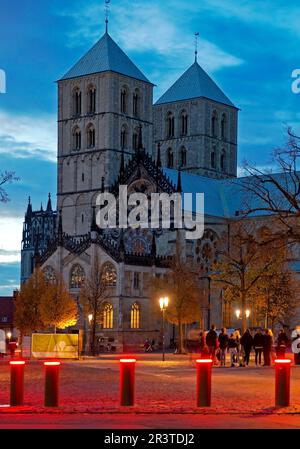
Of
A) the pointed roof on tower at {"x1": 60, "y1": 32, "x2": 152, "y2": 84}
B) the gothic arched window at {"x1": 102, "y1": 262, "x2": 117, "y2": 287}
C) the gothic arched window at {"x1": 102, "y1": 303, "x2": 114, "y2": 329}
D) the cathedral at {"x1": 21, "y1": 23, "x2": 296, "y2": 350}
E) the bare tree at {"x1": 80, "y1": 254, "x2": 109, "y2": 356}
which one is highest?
the pointed roof on tower at {"x1": 60, "y1": 32, "x2": 152, "y2": 84}

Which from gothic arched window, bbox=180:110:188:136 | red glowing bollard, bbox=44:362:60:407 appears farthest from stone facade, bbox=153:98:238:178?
red glowing bollard, bbox=44:362:60:407

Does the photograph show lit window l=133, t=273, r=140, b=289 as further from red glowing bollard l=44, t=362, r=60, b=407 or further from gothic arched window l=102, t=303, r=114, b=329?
red glowing bollard l=44, t=362, r=60, b=407

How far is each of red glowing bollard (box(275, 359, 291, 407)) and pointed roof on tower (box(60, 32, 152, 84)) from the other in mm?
95452

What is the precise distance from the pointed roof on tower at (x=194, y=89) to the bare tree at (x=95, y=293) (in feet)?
160

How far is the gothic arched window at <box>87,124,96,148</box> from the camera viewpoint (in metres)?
116

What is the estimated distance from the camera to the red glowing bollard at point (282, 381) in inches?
854

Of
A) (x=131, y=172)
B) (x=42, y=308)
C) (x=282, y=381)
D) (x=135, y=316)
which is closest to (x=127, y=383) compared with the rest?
(x=282, y=381)

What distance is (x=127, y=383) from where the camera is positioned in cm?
2159

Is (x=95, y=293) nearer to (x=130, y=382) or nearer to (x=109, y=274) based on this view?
(x=109, y=274)

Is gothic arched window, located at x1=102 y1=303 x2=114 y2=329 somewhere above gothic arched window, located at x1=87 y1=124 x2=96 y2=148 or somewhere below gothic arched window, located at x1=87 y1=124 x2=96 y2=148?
below

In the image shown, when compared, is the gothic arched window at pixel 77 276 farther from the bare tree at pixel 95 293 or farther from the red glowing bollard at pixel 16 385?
the red glowing bollard at pixel 16 385
